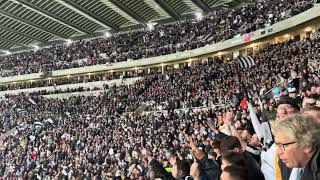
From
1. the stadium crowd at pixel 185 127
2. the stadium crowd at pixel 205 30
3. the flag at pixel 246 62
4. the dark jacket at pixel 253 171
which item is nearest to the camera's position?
the dark jacket at pixel 253 171

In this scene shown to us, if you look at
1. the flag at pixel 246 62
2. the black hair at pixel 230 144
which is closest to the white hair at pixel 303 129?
the black hair at pixel 230 144

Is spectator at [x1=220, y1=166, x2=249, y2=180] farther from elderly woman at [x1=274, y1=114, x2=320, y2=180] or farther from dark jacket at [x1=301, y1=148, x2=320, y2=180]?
dark jacket at [x1=301, y1=148, x2=320, y2=180]

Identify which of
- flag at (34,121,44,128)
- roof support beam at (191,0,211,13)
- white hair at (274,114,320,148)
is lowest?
white hair at (274,114,320,148)

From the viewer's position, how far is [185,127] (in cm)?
1739

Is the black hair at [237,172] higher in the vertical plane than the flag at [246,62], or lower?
lower

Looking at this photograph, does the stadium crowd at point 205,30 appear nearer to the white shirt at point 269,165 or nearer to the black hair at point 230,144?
the black hair at point 230,144

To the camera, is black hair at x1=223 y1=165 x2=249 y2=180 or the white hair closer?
the white hair

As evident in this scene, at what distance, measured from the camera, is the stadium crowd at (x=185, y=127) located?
3588 mm

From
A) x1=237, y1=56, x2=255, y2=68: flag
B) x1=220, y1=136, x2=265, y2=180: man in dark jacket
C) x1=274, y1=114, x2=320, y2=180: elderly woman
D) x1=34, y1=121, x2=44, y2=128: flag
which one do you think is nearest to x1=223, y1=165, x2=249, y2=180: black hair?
x1=220, y1=136, x2=265, y2=180: man in dark jacket

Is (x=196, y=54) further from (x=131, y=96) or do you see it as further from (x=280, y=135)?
(x=280, y=135)

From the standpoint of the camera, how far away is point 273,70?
1964cm

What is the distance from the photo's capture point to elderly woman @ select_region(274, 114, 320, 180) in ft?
7.96

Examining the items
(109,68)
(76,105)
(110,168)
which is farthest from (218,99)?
(109,68)

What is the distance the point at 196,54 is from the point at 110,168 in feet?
78.2
